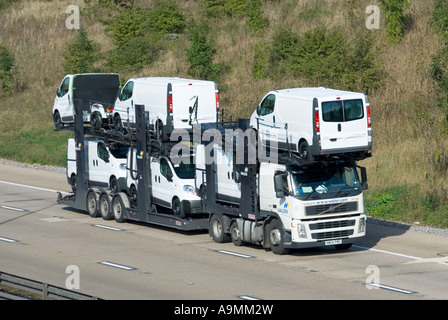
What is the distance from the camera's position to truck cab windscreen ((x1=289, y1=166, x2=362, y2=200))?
22.5m

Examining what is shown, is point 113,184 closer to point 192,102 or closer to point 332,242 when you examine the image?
point 192,102

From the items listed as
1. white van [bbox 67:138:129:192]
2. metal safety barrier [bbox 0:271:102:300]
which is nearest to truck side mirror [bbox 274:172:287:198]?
metal safety barrier [bbox 0:271:102:300]

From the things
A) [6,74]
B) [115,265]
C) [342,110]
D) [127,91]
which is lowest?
[115,265]

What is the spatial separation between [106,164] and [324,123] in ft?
30.2

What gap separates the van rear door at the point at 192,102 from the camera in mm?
27578

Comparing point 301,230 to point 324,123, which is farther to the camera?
point 324,123

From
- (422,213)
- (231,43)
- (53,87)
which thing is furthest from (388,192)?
(53,87)

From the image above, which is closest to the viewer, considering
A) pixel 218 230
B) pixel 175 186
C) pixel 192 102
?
pixel 218 230

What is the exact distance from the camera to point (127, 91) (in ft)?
98.3

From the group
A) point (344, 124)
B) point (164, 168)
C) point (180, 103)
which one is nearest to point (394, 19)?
point (180, 103)

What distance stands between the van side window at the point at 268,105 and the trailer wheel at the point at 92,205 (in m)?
7.22

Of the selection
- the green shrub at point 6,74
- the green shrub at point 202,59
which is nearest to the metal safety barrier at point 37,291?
the green shrub at point 202,59

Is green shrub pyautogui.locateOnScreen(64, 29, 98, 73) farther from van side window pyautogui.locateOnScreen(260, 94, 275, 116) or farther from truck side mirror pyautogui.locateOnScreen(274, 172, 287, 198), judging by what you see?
truck side mirror pyautogui.locateOnScreen(274, 172, 287, 198)

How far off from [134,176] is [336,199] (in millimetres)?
7685
